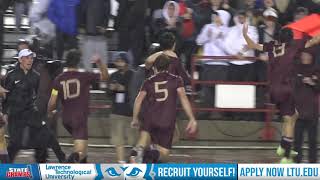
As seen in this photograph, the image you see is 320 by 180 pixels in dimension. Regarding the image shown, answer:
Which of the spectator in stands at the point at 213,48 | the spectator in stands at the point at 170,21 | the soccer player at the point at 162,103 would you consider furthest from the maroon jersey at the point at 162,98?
the spectator in stands at the point at 213,48

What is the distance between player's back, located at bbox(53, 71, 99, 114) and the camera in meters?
12.1

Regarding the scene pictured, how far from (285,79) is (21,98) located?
3752 mm

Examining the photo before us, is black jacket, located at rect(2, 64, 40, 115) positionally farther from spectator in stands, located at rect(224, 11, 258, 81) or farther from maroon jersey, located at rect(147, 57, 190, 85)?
spectator in stands, located at rect(224, 11, 258, 81)

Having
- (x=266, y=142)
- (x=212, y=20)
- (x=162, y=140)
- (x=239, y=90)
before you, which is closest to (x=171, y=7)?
(x=212, y=20)

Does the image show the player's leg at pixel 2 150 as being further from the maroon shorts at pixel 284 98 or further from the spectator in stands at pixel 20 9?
the spectator in stands at pixel 20 9

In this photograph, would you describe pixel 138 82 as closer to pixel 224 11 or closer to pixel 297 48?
pixel 297 48

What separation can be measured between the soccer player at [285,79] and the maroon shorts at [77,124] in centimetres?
281

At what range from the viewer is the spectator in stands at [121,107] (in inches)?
515

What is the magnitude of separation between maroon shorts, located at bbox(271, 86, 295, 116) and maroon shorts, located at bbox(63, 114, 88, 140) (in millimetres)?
2797

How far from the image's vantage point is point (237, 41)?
15539mm

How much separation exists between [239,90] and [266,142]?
1012 mm

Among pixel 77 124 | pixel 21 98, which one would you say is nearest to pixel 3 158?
pixel 21 98

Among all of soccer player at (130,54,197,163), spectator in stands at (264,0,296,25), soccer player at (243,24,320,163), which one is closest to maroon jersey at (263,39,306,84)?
soccer player at (243,24,320,163)

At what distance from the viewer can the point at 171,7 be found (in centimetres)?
1559
